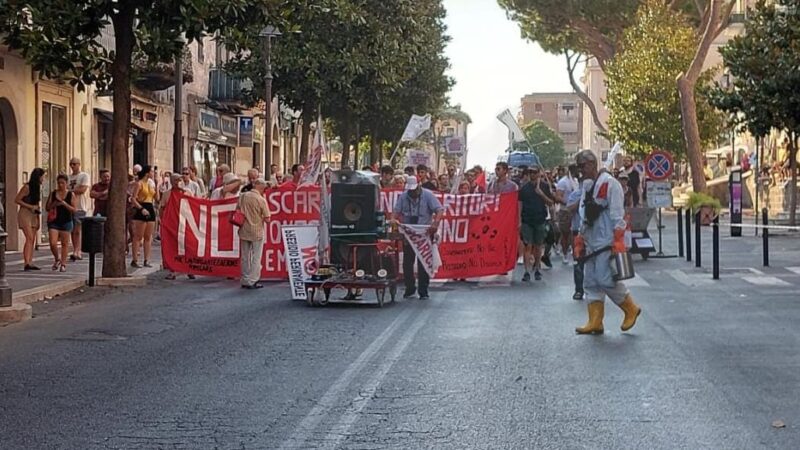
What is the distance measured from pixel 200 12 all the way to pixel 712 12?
25.1 meters

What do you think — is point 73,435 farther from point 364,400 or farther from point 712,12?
point 712,12

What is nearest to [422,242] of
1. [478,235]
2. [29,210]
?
[478,235]

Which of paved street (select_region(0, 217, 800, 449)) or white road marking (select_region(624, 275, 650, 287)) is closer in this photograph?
paved street (select_region(0, 217, 800, 449))

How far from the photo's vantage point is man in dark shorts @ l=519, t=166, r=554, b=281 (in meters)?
19.5

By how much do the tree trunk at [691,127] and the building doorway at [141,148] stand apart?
1654 cm

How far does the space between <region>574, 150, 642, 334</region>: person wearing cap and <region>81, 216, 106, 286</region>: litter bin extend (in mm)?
7863

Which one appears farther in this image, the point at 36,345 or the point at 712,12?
the point at 712,12

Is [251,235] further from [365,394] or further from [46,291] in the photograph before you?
[365,394]

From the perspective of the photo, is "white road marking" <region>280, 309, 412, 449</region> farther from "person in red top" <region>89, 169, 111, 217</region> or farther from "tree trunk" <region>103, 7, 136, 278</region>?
"person in red top" <region>89, 169, 111, 217</region>

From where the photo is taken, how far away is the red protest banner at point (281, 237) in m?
19.6

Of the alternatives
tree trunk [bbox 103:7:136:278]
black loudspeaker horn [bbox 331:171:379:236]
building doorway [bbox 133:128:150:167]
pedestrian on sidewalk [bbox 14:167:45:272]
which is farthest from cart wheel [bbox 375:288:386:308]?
building doorway [bbox 133:128:150:167]

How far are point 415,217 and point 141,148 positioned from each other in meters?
20.4

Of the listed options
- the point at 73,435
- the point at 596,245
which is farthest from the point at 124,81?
the point at 73,435

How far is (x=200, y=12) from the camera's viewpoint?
17109 mm
